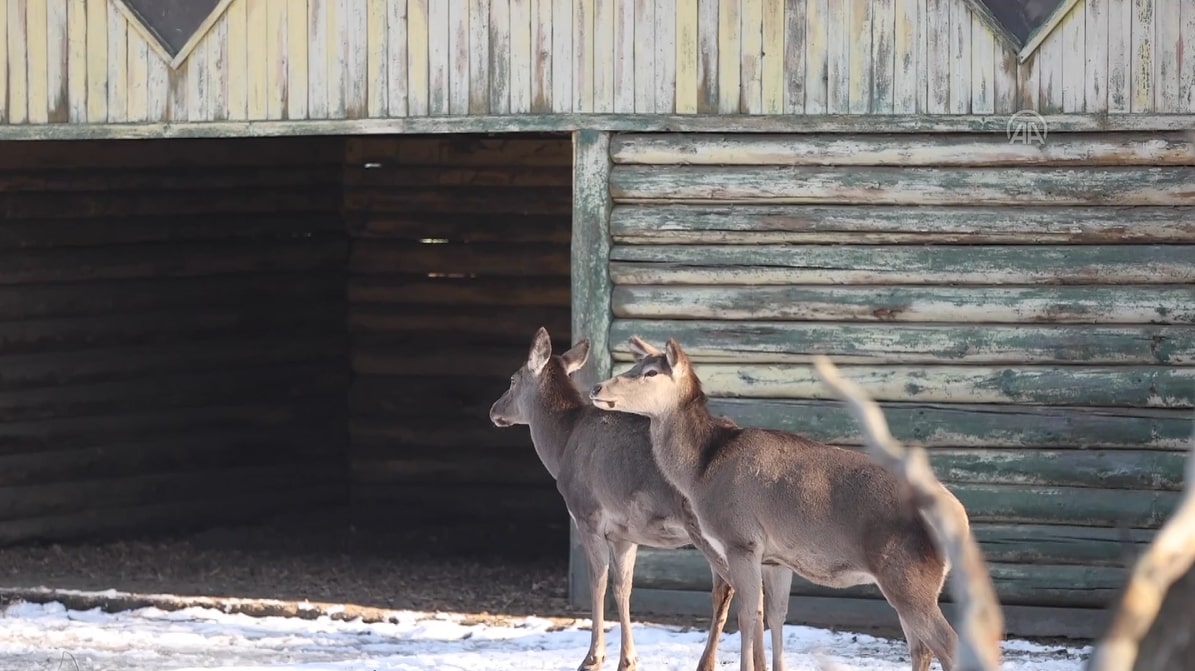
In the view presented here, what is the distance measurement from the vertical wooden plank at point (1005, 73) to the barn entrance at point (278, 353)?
16.2ft

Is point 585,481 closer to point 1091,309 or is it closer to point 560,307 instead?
point 1091,309

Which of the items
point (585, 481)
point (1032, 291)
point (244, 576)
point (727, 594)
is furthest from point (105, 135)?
point (1032, 291)

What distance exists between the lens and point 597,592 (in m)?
8.52

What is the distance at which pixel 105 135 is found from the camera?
10.5 meters

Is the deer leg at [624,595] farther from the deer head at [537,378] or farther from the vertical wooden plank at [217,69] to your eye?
Result: the vertical wooden plank at [217,69]

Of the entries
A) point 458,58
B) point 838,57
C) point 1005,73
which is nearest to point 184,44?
point 458,58

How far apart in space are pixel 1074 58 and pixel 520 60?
10.6 feet

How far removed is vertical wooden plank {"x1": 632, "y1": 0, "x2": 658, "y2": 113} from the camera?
9.88m

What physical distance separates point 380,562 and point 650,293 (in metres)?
4.27

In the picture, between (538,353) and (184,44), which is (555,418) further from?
(184,44)

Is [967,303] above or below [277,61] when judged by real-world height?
below

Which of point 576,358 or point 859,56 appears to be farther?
point 859,56

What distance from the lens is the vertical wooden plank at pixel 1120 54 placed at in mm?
9391

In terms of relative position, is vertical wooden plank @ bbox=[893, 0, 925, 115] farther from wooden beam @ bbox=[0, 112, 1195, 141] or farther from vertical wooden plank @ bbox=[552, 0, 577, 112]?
vertical wooden plank @ bbox=[552, 0, 577, 112]
